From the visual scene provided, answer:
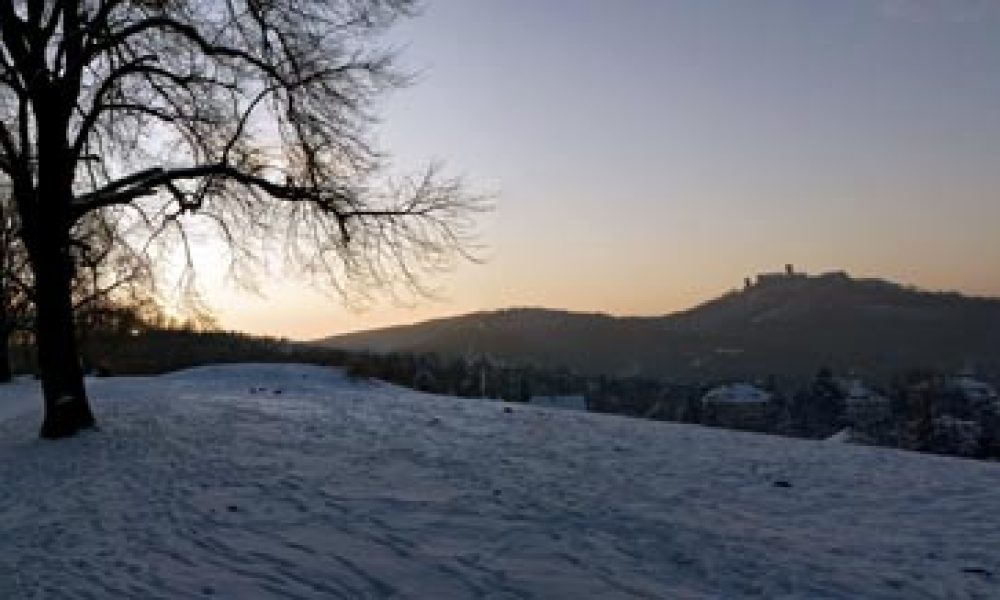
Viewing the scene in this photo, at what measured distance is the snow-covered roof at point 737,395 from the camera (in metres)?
117

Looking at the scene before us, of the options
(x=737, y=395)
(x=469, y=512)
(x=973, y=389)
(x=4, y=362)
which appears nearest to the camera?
(x=469, y=512)

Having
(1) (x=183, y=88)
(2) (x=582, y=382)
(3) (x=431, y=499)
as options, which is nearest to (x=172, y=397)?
(1) (x=183, y=88)

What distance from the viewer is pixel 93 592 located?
9.16 m

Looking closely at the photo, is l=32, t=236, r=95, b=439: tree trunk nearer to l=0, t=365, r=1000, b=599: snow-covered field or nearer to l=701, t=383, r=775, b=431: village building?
l=0, t=365, r=1000, b=599: snow-covered field

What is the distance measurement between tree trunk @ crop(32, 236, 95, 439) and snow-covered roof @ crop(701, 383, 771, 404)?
102 meters

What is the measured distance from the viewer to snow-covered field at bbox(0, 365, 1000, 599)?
9.40 m

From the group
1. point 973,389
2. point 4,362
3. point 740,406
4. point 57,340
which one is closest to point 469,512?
point 57,340

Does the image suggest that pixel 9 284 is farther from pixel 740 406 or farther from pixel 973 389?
pixel 740 406

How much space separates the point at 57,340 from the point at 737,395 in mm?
107578

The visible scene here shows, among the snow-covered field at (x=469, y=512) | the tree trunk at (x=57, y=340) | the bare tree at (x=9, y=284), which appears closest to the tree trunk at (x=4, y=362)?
the bare tree at (x=9, y=284)

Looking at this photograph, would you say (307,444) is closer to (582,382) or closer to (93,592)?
(93,592)

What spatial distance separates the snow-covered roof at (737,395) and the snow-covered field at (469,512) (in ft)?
329

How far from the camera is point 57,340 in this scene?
17219 mm

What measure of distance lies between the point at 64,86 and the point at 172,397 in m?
7.53
